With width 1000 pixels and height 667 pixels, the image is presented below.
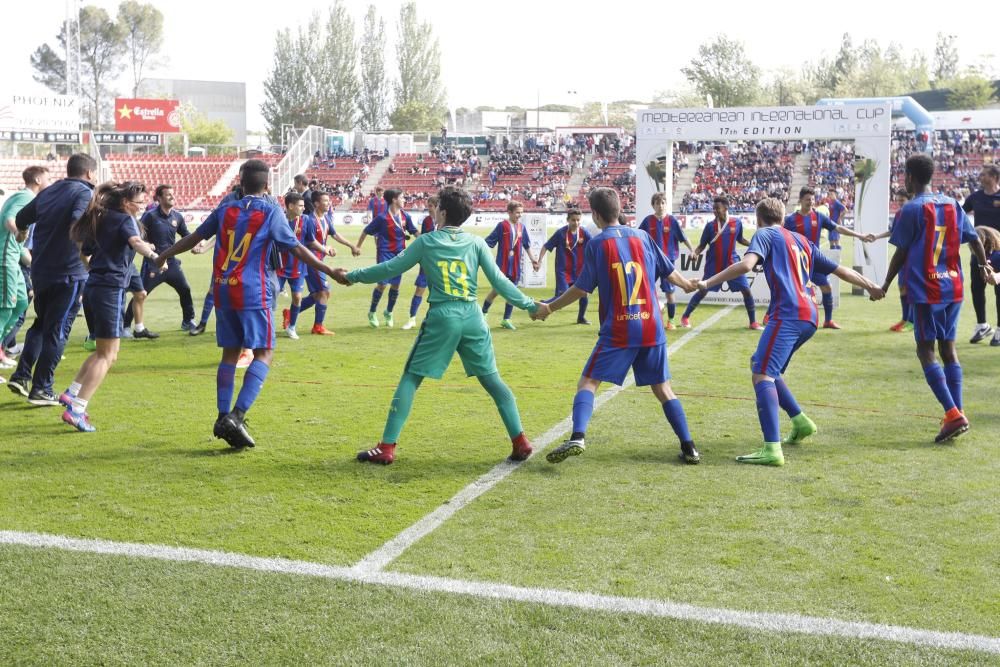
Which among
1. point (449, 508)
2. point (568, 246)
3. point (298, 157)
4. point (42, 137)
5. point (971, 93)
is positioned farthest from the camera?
point (971, 93)

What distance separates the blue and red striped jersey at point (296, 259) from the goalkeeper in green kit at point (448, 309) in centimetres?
638

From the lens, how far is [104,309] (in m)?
7.64

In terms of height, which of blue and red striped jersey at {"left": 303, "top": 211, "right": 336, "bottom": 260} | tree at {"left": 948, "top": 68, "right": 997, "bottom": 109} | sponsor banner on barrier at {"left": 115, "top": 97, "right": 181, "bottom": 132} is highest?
tree at {"left": 948, "top": 68, "right": 997, "bottom": 109}

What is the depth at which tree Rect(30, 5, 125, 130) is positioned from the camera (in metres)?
88.9

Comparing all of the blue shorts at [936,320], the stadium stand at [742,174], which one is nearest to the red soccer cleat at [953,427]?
the blue shorts at [936,320]

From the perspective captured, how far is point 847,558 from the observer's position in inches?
188

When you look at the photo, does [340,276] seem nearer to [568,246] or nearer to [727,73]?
[568,246]

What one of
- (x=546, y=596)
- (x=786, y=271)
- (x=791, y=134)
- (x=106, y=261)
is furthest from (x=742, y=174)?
(x=546, y=596)

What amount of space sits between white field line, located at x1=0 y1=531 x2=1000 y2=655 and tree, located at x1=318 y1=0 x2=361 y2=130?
90122 millimetres

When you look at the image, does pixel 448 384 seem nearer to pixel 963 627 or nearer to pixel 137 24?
pixel 963 627

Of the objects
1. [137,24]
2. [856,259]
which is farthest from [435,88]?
[856,259]

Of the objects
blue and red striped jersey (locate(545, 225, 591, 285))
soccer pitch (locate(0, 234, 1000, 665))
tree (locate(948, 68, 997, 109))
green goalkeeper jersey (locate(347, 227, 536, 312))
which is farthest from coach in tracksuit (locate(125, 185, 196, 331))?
tree (locate(948, 68, 997, 109))

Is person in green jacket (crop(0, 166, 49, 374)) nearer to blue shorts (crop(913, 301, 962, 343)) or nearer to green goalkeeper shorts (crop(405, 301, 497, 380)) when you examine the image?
green goalkeeper shorts (crop(405, 301, 497, 380))

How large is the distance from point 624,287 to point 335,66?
9014 centimetres
